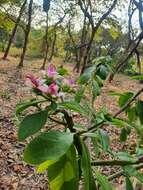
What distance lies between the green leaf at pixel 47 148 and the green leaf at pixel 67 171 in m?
0.06

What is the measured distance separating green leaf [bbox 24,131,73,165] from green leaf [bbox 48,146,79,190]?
6cm

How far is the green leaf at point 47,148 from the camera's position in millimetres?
614

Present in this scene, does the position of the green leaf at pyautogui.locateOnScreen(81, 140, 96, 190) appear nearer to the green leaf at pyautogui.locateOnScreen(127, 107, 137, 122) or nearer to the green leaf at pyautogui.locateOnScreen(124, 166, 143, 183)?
the green leaf at pyautogui.locateOnScreen(124, 166, 143, 183)

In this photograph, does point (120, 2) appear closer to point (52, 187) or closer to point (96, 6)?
point (96, 6)

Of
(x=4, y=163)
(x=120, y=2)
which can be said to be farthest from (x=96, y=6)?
(x=4, y=163)

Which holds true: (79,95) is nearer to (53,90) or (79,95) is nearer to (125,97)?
(125,97)

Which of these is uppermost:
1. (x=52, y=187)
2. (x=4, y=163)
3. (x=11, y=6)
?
(x=11, y=6)

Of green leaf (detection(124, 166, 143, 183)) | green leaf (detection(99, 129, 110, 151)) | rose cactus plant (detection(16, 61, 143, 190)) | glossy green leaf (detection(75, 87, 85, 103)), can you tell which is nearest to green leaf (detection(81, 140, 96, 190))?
rose cactus plant (detection(16, 61, 143, 190))

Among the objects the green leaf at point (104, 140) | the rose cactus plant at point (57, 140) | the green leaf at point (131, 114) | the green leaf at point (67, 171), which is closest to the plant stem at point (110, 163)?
the rose cactus plant at point (57, 140)

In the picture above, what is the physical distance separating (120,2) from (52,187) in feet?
70.1

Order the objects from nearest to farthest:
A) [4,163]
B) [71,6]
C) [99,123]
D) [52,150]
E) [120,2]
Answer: [52,150] < [99,123] < [4,163] < [120,2] < [71,6]

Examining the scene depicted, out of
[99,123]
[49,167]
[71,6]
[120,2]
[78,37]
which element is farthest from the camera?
[78,37]

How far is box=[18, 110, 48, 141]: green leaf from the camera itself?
68cm

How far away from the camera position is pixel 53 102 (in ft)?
2.48
